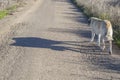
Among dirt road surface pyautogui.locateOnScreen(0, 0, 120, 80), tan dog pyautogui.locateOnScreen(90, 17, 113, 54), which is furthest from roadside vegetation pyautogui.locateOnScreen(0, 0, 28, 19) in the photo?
tan dog pyautogui.locateOnScreen(90, 17, 113, 54)

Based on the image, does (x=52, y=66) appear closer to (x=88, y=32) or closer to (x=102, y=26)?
(x=102, y=26)

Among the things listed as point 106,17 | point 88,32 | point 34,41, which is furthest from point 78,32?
point 34,41

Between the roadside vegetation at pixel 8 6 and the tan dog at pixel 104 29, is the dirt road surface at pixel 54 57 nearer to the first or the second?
the tan dog at pixel 104 29

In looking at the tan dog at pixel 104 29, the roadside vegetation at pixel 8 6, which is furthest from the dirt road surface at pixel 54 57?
the roadside vegetation at pixel 8 6

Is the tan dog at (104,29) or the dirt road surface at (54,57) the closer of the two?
the dirt road surface at (54,57)

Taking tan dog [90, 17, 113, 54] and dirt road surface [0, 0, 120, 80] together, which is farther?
tan dog [90, 17, 113, 54]

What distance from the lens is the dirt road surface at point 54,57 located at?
10961 millimetres

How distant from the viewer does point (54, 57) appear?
13.2 metres

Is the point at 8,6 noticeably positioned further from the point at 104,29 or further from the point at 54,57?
the point at 54,57

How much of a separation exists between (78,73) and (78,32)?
27.2ft

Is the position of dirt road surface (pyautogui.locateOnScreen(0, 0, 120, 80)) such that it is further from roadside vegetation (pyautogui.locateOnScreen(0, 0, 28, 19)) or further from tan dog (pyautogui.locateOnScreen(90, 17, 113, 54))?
roadside vegetation (pyautogui.locateOnScreen(0, 0, 28, 19))

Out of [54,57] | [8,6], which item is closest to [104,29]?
[54,57]

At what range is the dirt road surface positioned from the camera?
10961mm

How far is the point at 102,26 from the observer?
46.6ft
